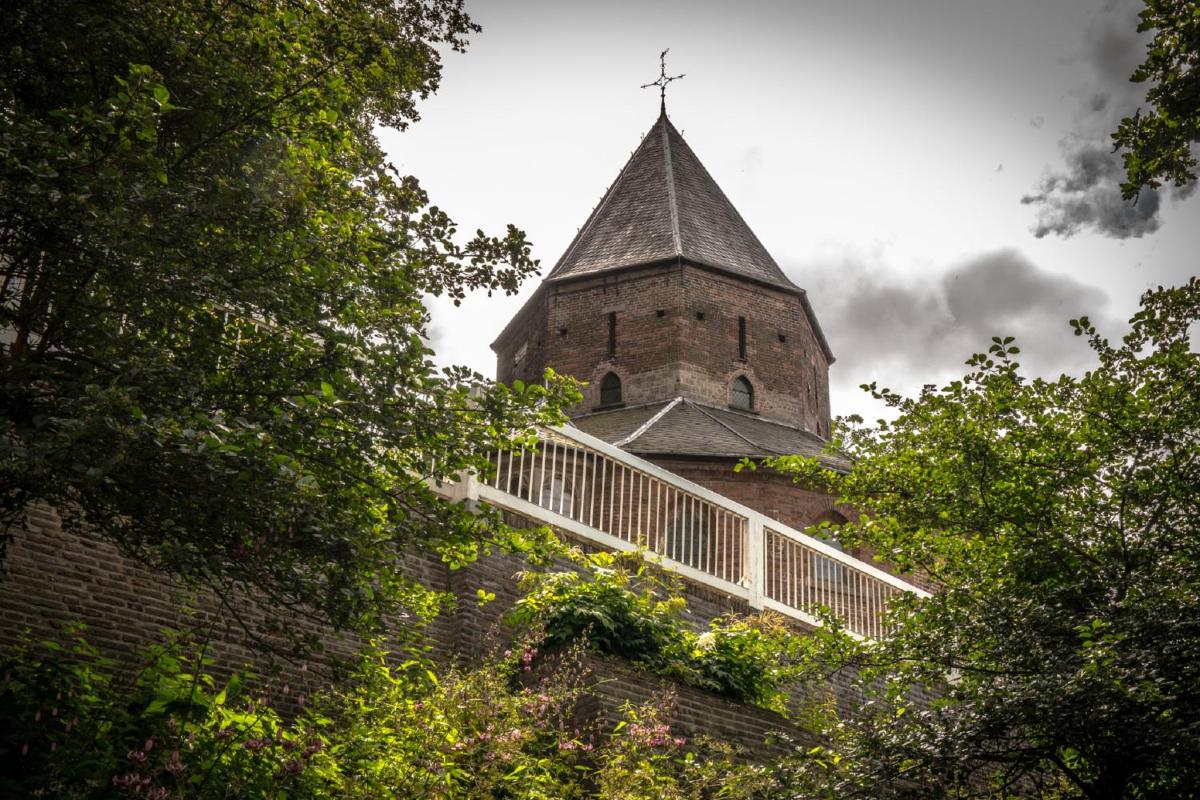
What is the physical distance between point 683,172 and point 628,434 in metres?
12.4

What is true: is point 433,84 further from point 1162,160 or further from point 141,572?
point 1162,160

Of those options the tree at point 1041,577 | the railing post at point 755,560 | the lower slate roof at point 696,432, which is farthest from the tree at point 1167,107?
the lower slate roof at point 696,432

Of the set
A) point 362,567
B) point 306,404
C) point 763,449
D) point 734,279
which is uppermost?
point 734,279

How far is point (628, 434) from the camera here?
2492cm

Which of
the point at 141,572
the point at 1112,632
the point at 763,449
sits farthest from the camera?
the point at 763,449

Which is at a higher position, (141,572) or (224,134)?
(224,134)

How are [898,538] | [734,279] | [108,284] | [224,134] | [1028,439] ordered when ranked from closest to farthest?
[108,284]
[224,134]
[1028,439]
[898,538]
[734,279]

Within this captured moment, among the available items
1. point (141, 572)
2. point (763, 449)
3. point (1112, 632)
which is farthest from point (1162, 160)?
point (763, 449)

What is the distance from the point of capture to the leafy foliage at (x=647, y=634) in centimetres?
912

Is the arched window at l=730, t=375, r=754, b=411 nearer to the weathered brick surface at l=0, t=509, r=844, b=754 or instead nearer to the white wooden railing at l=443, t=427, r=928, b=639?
the white wooden railing at l=443, t=427, r=928, b=639

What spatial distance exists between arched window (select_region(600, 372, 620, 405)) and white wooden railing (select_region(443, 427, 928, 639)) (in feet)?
45.7

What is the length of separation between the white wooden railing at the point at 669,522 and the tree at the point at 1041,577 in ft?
4.40

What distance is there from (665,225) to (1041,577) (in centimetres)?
2322

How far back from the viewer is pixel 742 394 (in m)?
28.5
